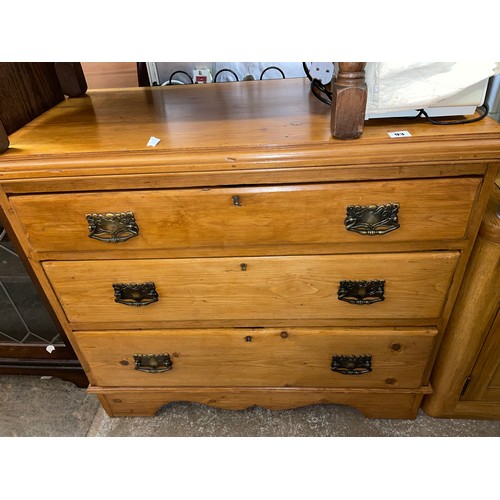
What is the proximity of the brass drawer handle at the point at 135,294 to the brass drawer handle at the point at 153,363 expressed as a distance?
217mm

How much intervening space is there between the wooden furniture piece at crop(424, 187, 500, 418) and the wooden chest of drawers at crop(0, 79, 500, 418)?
0.10 m

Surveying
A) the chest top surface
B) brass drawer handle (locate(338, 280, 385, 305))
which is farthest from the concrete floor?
the chest top surface

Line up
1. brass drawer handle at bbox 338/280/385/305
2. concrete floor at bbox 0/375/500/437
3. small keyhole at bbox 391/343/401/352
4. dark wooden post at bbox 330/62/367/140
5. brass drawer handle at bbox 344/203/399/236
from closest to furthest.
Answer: dark wooden post at bbox 330/62/367/140 → brass drawer handle at bbox 344/203/399/236 → brass drawer handle at bbox 338/280/385/305 → small keyhole at bbox 391/343/401/352 → concrete floor at bbox 0/375/500/437

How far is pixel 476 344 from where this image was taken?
116cm

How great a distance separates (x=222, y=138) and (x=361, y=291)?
1.73 ft

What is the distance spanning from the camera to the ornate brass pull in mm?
1164

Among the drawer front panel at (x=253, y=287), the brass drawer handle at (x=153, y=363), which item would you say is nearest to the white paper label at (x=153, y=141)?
the drawer front panel at (x=253, y=287)

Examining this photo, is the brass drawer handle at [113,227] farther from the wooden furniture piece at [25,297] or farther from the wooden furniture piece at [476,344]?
the wooden furniture piece at [476,344]

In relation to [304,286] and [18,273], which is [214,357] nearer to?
[304,286]

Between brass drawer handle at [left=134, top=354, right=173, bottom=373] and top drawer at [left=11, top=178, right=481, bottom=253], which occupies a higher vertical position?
top drawer at [left=11, top=178, right=481, bottom=253]

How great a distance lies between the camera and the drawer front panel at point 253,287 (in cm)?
100

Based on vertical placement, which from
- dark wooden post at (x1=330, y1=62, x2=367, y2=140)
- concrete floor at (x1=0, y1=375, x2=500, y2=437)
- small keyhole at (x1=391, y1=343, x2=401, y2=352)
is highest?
dark wooden post at (x1=330, y1=62, x2=367, y2=140)

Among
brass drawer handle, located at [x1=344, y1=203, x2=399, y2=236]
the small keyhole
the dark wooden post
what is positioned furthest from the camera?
the small keyhole

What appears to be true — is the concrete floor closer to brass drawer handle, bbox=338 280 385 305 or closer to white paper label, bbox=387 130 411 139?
brass drawer handle, bbox=338 280 385 305
